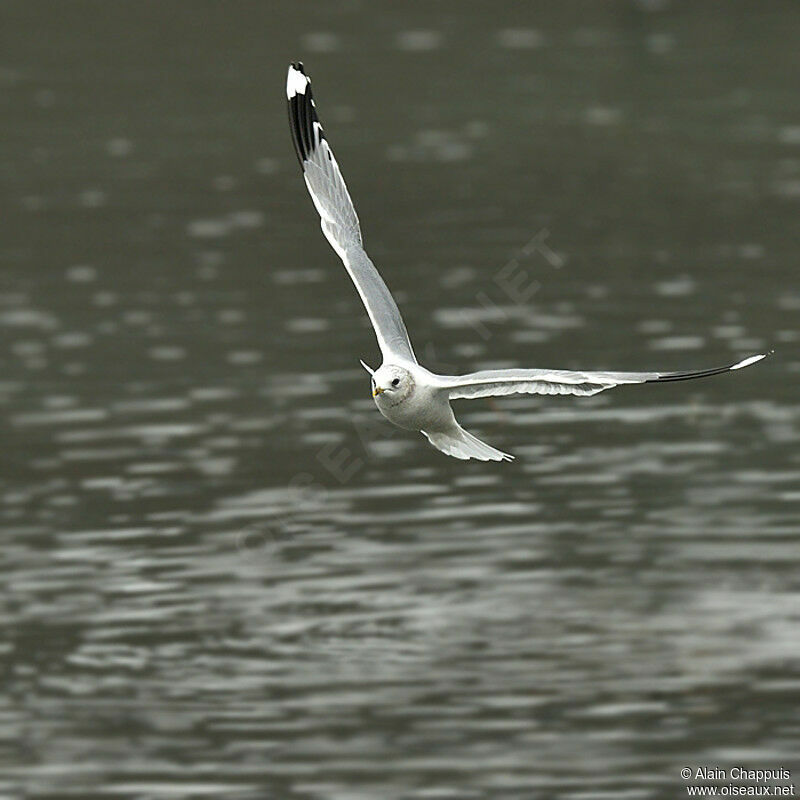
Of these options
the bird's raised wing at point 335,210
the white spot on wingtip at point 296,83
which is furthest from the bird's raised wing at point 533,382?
the white spot on wingtip at point 296,83

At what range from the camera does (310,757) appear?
22.6m

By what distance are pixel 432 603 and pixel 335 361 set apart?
29.8 ft

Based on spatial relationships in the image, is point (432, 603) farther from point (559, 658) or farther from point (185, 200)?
point (185, 200)

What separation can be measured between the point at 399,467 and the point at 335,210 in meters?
17.9

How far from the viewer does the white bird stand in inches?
377

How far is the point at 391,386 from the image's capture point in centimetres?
965

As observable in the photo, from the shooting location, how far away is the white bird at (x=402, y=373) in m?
9.59

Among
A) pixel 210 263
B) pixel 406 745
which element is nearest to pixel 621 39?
pixel 210 263

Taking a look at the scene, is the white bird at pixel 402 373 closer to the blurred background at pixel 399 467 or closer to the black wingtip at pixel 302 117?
the black wingtip at pixel 302 117

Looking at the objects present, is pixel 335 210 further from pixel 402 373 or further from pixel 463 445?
pixel 402 373

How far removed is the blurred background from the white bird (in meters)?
10.9
